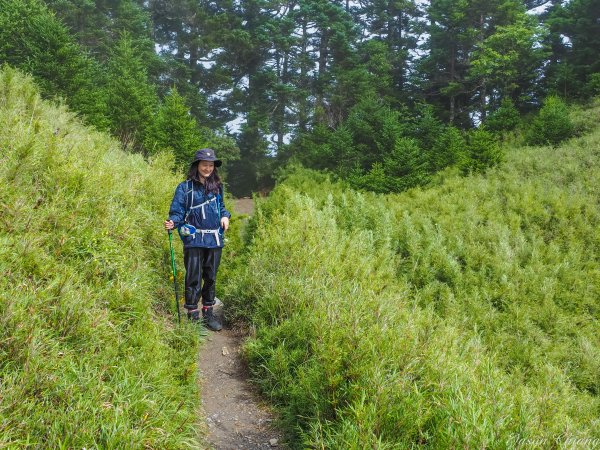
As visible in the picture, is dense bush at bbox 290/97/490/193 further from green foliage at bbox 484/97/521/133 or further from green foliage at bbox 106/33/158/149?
green foliage at bbox 106/33/158/149

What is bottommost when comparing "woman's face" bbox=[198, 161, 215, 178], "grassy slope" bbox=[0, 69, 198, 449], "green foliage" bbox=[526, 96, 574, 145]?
"grassy slope" bbox=[0, 69, 198, 449]

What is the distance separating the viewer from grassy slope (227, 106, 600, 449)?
308cm

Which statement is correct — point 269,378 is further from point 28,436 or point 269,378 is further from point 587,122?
point 587,122

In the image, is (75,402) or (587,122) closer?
(75,402)

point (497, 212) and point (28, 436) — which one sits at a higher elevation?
point (497, 212)

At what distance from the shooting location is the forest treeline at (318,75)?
1889 cm

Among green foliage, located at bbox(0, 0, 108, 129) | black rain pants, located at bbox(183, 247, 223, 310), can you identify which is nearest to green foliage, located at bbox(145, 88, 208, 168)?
green foliage, located at bbox(0, 0, 108, 129)

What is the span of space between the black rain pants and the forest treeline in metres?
12.5

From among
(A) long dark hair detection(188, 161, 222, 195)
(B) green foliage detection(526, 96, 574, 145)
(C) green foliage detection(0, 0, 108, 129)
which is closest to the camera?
(A) long dark hair detection(188, 161, 222, 195)

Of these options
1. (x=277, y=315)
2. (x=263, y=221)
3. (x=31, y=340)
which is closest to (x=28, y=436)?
(x=31, y=340)

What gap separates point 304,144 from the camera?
26.2 meters

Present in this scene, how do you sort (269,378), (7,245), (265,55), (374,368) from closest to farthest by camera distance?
1. (374,368)
2. (7,245)
3. (269,378)
4. (265,55)

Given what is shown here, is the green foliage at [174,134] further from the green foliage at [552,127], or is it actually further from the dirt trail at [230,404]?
the green foliage at [552,127]

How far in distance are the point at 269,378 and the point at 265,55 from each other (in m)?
34.4
